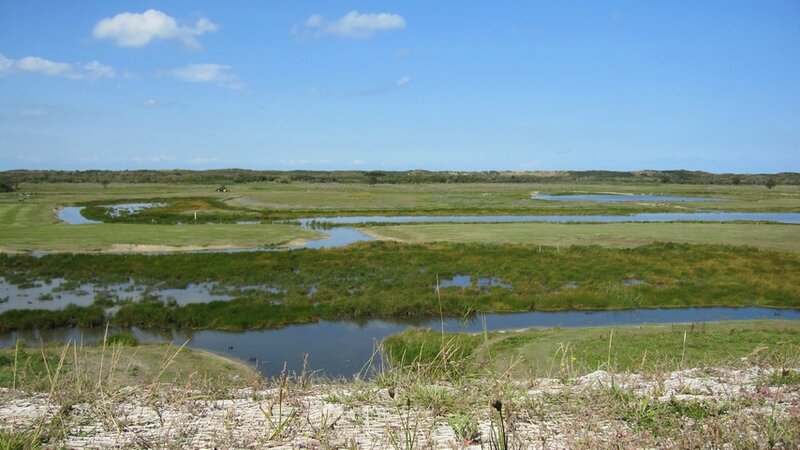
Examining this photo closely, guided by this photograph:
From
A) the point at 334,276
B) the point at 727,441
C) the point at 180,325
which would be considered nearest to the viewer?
the point at 727,441

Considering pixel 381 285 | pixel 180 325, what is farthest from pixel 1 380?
pixel 381 285

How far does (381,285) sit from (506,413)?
63.1 feet

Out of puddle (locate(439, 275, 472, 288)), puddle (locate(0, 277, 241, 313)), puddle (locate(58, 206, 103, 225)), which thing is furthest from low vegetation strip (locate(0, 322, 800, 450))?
puddle (locate(58, 206, 103, 225))

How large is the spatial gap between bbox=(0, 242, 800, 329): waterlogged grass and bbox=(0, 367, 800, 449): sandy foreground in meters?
14.2

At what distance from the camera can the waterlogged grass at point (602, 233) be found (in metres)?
35.8

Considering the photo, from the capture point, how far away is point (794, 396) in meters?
5.12

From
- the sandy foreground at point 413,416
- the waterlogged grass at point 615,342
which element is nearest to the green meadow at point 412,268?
the waterlogged grass at point 615,342

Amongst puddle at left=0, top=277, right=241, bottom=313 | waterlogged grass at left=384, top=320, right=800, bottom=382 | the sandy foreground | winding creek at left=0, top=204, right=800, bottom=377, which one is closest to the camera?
the sandy foreground

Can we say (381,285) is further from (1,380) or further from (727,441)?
(727,441)

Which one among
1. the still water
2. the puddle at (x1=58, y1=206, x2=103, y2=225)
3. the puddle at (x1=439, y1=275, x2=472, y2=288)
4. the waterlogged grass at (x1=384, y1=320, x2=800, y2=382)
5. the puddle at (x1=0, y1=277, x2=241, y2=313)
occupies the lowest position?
the still water

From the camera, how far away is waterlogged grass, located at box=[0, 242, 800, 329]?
792 inches

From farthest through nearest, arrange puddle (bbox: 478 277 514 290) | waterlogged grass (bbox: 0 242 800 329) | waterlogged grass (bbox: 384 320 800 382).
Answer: puddle (bbox: 478 277 514 290), waterlogged grass (bbox: 0 242 800 329), waterlogged grass (bbox: 384 320 800 382)

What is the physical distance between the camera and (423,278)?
2508 cm

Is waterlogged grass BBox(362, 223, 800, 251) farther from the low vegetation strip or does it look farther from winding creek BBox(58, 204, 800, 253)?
the low vegetation strip
